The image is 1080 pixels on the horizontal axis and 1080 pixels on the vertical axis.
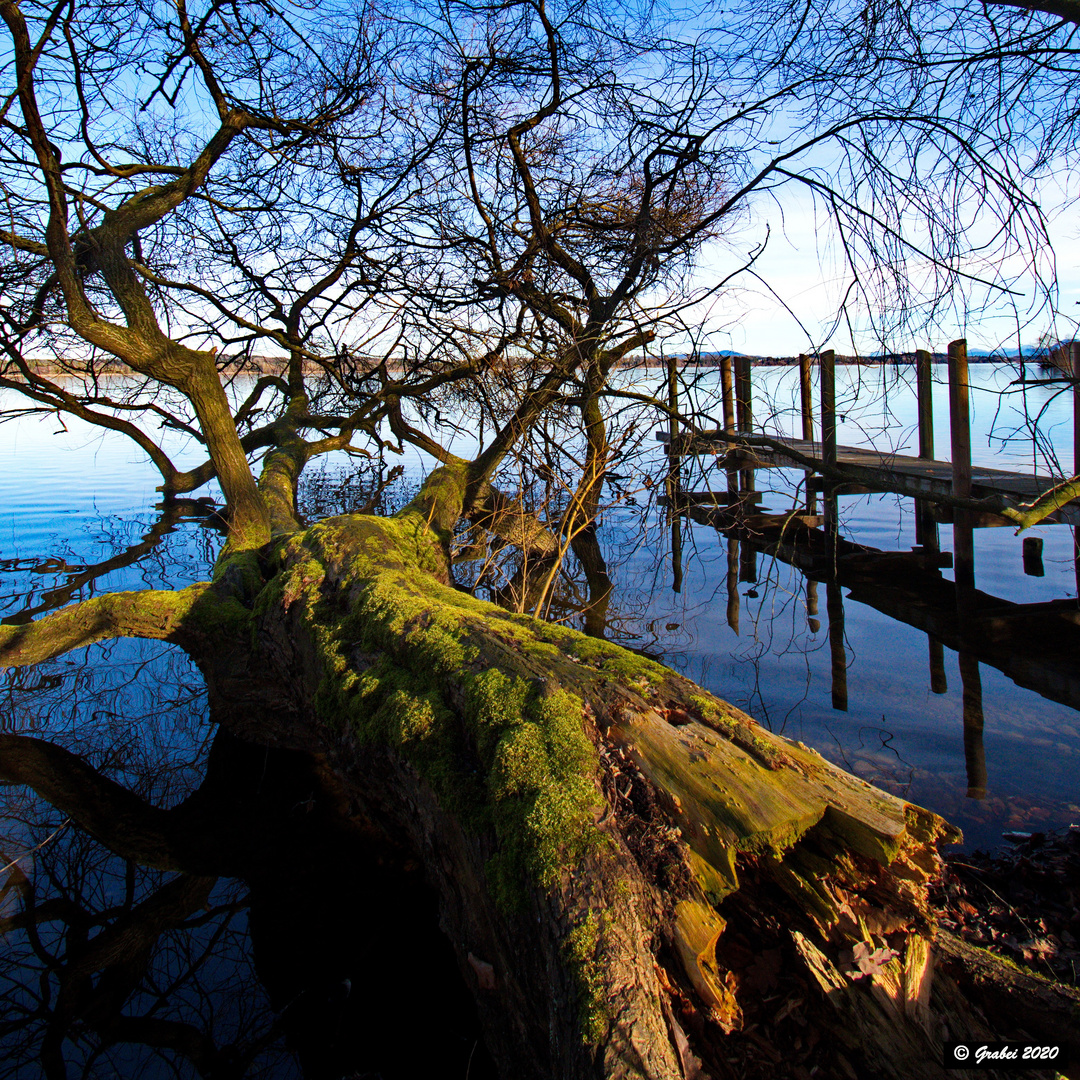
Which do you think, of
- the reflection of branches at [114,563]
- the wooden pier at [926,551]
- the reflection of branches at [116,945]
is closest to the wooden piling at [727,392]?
the wooden pier at [926,551]

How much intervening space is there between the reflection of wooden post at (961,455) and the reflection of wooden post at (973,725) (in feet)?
5.28

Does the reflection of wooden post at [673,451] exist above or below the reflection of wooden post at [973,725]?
above

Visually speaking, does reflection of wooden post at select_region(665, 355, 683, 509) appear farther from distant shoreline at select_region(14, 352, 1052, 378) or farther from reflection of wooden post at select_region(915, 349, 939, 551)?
reflection of wooden post at select_region(915, 349, 939, 551)

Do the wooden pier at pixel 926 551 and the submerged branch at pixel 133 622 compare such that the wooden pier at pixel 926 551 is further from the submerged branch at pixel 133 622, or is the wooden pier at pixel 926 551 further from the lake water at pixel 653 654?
the submerged branch at pixel 133 622

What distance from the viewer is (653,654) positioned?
23.2 ft

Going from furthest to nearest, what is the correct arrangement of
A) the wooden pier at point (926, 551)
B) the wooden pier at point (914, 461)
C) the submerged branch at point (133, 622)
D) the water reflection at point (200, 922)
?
the wooden pier at point (926, 551)
the wooden pier at point (914, 461)
the submerged branch at point (133, 622)
the water reflection at point (200, 922)

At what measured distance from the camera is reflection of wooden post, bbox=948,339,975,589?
7.59 meters

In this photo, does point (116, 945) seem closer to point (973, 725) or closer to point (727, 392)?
point (973, 725)

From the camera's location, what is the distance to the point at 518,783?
2.20 meters

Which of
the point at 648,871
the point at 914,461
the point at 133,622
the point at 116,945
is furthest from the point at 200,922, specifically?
the point at 914,461

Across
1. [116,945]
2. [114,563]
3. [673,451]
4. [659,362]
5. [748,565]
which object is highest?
[659,362]

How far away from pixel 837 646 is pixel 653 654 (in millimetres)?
2119

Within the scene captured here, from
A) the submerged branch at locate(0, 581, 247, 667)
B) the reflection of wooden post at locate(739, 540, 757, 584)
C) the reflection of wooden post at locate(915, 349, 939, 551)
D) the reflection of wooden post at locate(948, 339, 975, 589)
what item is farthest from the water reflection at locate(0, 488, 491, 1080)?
the reflection of wooden post at locate(915, 349, 939, 551)

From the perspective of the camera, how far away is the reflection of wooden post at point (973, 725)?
473 cm
